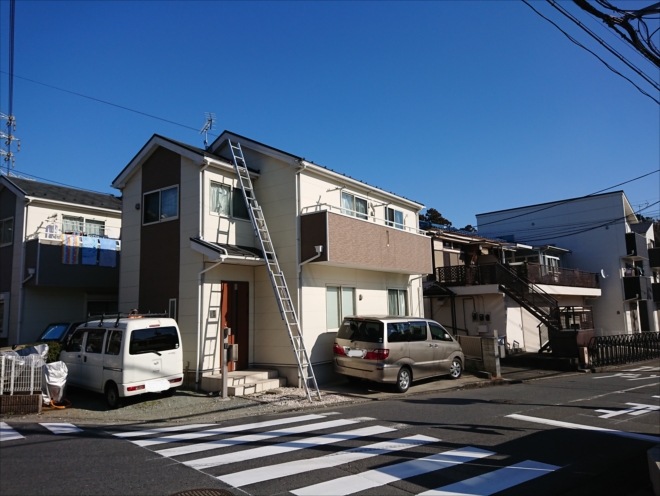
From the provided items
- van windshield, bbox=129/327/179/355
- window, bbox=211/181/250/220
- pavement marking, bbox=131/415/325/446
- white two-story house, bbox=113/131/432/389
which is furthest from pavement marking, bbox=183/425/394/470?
window, bbox=211/181/250/220

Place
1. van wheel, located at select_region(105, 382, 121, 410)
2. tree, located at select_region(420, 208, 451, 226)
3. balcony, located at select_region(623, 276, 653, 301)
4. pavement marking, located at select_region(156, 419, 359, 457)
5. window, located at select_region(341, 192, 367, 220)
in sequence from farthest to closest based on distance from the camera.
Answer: tree, located at select_region(420, 208, 451, 226) < balcony, located at select_region(623, 276, 653, 301) < window, located at select_region(341, 192, 367, 220) < van wheel, located at select_region(105, 382, 121, 410) < pavement marking, located at select_region(156, 419, 359, 457)

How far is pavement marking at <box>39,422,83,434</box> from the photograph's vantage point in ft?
27.5

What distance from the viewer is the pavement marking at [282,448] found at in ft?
21.1

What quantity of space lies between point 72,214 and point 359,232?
11628 mm

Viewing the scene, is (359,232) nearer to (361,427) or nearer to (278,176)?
(278,176)

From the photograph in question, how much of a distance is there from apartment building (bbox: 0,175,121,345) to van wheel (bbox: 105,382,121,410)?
292 inches

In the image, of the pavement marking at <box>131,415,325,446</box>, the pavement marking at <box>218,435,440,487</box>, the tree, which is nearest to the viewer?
the pavement marking at <box>218,435,440,487</box>

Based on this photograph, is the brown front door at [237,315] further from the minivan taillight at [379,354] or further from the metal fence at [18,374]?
the metal fence at [18,374]

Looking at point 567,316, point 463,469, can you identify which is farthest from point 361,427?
point 567,316

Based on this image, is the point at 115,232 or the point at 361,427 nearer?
the point at 361,427

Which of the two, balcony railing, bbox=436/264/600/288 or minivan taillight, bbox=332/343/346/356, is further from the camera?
balcony railing, bbox=436/264/600/288

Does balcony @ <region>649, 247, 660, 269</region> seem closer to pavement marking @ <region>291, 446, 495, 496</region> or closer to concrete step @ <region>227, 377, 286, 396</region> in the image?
Result: concrete step @ <region>227, 377, 286, 396</region>

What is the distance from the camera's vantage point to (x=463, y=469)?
6.28m

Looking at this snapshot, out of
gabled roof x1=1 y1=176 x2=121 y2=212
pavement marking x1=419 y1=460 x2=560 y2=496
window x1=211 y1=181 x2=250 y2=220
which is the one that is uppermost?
gabled roof x1=1 y1=176 x2=121 y2=212
